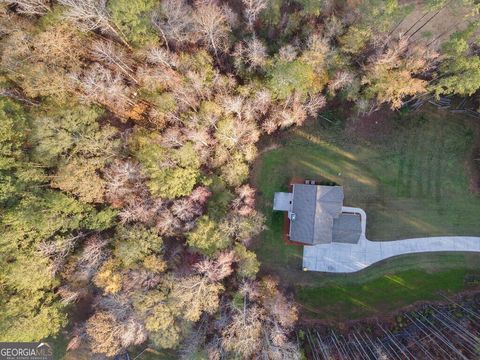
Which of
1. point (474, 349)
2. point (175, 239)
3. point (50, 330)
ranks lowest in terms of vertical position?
point (50, 330)

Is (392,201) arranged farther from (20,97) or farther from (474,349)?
(20,97)

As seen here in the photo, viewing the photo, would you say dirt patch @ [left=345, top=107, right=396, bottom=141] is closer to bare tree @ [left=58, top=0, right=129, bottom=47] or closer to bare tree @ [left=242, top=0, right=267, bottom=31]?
bare tree @ [left=242, top=0, right=267, bottom=31]

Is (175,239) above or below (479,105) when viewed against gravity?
below

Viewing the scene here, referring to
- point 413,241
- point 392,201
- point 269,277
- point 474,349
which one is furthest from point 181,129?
point 474,349

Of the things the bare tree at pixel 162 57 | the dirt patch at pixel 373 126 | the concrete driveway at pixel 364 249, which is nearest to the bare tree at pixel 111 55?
the bare tree at pixel 162 57

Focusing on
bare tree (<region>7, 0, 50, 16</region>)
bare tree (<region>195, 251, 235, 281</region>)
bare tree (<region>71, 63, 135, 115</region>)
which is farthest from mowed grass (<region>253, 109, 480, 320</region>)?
bare tree (<region>7, 0, 50, 16</region>)

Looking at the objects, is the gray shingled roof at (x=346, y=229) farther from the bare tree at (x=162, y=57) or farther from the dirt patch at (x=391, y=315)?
the bare tree at (x=162, y=57)
